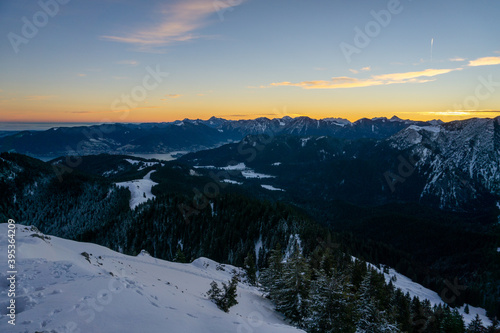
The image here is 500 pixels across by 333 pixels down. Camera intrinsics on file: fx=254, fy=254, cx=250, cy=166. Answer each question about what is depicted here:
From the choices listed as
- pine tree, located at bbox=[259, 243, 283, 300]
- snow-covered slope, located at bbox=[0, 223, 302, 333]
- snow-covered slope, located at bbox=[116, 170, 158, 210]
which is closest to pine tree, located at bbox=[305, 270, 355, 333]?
pine tree, located at bbox=[259, 243, 283, 300]

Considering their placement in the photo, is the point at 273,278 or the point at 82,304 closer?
the point at 82,304

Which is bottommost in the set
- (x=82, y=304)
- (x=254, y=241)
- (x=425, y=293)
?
(x=425, y=293)

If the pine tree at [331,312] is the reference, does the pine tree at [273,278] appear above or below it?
below

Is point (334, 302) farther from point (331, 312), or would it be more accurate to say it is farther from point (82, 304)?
point (82, 304)

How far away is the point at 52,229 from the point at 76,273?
510 feet

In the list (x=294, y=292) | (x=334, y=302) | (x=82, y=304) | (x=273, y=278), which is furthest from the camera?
(x=273, y=278)

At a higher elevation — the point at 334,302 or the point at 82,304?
the point at 82,304

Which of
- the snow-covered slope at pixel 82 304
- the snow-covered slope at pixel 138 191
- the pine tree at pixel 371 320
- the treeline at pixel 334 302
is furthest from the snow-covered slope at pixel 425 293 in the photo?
the snow-covered slope at pixel 138 191

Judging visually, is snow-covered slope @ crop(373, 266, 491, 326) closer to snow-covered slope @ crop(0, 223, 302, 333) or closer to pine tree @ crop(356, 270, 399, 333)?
pine tree @ crop(356, 270, 399, 333)

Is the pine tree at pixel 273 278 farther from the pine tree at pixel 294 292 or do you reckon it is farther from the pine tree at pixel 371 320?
the pine tree at pixel 371 320

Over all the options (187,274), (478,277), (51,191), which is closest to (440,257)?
(478,277)

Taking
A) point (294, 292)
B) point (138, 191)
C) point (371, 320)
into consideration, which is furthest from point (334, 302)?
point (138, 191)

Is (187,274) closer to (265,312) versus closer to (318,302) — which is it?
(265,312)

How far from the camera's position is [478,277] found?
134750mm
